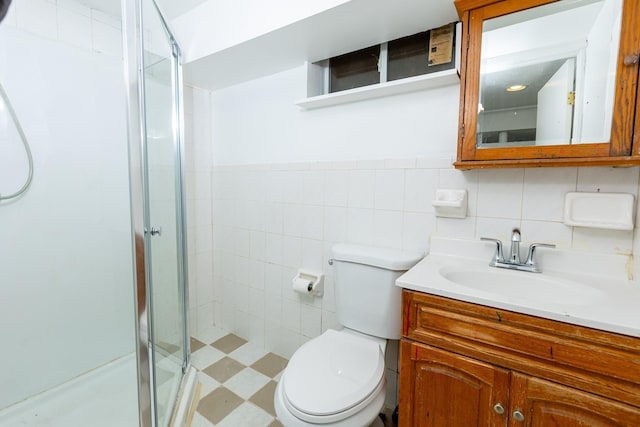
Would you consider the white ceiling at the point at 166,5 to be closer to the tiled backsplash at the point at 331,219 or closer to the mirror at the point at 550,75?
the tiled backsplash at the point at 331,219

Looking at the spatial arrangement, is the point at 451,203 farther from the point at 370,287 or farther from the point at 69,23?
the point at 69,23

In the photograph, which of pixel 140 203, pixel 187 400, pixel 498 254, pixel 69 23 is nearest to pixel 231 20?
pixel 69 23

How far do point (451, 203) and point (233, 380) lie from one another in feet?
4.87

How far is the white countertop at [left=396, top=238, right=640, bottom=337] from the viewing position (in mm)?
751

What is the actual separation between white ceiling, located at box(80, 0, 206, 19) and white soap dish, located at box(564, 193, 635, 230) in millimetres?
1960

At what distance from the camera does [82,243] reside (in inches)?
62.5

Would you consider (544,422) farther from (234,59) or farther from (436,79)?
(234,59)

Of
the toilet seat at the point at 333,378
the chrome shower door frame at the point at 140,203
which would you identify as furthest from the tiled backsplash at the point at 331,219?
the chrome shower door frame at the point at 140,203

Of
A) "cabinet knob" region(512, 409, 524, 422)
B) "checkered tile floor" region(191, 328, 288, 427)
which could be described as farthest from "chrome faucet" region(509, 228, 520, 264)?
"checkered tile floor" region(191, 328, 288, 427)

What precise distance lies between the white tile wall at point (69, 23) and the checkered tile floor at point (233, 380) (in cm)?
185

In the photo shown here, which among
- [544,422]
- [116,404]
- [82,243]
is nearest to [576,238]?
[544,422]

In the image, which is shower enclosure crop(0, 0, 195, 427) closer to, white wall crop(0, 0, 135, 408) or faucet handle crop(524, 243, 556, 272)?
white wall crop(0, 0, 135, 408)

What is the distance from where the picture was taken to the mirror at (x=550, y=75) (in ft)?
3.08

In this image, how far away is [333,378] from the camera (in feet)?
3.41
